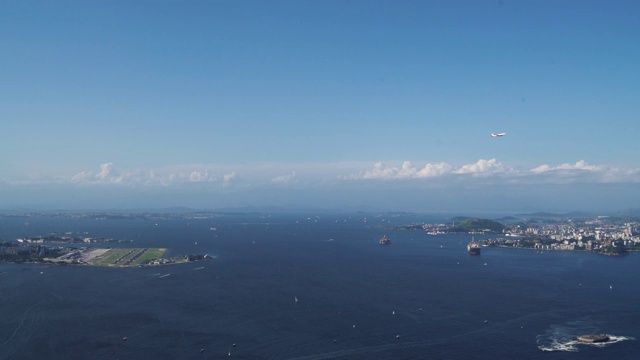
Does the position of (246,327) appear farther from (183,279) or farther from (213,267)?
(213,267)

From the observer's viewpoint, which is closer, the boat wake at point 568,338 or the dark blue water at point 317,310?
the dark blue water at point 317,310

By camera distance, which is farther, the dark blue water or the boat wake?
the boat wake

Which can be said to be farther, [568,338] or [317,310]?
[317,310]
